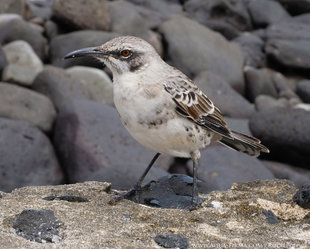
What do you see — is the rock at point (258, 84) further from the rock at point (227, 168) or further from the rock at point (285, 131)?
the rock at point (227, 168)

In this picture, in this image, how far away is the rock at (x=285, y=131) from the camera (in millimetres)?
11141

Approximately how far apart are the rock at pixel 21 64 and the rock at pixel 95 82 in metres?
0.85

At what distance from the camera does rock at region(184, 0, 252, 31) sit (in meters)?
19.4

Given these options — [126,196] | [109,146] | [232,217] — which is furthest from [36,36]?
[232,217]

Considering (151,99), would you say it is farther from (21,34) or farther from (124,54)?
(21,34)

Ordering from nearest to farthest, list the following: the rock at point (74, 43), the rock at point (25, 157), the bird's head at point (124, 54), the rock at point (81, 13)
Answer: the bird's head at point (124, 54) → the rock at point (25, 157) → the rock at point (74, 43) → the rock at point (81, 13)

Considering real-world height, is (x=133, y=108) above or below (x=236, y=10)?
above

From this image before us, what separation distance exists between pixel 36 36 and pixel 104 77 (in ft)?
8.21

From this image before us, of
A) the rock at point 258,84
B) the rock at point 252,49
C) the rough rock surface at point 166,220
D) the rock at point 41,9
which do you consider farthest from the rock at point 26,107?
the rock at point 252,49

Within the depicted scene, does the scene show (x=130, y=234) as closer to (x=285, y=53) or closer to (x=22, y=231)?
(x=22, y=231)

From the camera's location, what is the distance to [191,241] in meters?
4.60

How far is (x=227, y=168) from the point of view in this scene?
10.3 meters

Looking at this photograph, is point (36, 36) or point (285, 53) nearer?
point (36, 36)

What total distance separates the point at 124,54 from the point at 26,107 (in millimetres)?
5997
